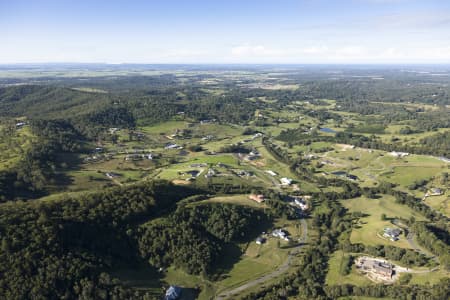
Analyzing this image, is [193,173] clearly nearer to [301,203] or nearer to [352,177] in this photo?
[301,203]

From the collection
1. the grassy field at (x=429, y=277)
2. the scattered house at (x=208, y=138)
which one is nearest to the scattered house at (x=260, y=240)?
the grassy field at (x=429, y=277)

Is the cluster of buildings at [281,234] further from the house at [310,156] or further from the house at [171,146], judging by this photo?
the house at [171,146]

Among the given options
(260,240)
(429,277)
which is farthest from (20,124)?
(429,277)

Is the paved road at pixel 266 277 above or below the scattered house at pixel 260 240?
below

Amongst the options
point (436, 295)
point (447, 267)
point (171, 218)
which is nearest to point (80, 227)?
point (171, 218)

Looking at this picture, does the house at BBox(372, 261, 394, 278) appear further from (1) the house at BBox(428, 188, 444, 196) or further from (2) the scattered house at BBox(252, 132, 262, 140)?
(2) the scattered house at BBox(252, 132, 262, 140)

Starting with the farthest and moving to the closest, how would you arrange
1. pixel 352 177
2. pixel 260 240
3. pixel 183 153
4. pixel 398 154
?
1. pixel 183 153
2. pixel 398 154
3. pixel 352 177
4. pixel 260 240

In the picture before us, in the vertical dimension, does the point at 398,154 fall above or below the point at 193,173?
below

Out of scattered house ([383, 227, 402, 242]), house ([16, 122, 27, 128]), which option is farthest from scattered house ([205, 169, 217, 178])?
house ([16, 122, 27, 128])
